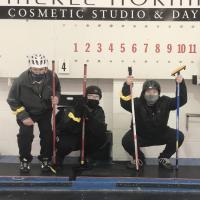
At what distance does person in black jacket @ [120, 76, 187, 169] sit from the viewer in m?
4.16

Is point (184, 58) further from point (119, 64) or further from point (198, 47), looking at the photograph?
point (119, 64)

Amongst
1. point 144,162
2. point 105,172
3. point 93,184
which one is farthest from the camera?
point 144,162

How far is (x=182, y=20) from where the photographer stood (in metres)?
4.54

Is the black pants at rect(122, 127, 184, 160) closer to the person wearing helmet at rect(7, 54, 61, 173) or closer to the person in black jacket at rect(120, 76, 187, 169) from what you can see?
the person in black jacket at rect(120, 76, 187, 169)

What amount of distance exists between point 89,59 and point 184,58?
3.37 feet

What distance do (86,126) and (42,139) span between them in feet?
1.49

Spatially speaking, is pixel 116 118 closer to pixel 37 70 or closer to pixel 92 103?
pixel 92 103

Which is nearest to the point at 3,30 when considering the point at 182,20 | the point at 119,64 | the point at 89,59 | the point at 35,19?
the point at 35,19

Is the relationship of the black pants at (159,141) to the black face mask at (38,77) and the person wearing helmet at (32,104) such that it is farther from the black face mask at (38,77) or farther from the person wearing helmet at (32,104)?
the black face mask at (38,77)

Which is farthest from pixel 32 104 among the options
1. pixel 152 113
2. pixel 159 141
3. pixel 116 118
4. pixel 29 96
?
pixel 159 141

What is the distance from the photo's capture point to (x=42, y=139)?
4.20 m

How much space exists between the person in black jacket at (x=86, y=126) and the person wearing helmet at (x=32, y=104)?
156 mm

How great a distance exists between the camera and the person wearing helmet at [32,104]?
401 cm

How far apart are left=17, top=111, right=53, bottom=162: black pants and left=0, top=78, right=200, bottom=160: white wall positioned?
0.68m
